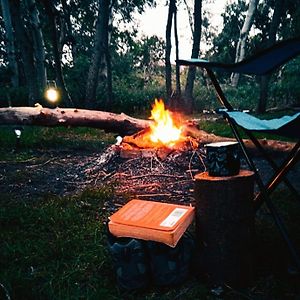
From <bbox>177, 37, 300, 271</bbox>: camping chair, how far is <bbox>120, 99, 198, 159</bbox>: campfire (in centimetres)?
189

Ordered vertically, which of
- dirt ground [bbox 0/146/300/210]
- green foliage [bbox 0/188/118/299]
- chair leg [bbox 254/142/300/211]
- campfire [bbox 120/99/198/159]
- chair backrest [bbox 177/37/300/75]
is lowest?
dirt ground [bbox 0/146/300/210]

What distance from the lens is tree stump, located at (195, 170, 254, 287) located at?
1836mm

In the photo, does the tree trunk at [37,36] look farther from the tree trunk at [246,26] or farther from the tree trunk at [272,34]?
the tree trunk at [246,26]

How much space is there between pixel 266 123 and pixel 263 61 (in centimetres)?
115

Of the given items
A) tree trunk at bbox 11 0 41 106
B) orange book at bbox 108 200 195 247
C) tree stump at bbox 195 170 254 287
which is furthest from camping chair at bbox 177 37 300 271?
tree trunk at bbox 11 0 41 106

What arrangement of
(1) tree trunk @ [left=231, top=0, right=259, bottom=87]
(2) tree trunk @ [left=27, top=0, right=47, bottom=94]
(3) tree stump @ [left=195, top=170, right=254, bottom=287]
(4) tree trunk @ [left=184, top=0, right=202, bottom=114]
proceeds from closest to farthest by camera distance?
(3) tree stump @ [left=195, top=170, right=254, bottom=287]
(2) tree trunk @ [left=27, top=0, right=47, bottom=94]
(4) tree trunk @ [left=184, top=0, right=202, bottom=114]
(1) tree trunk @ [left=231, top=0, right=259, bottom=87]

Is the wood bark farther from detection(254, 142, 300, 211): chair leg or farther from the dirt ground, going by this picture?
detection(254, 142, 300, 211): chair leg

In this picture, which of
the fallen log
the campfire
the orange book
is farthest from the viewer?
the fallen log

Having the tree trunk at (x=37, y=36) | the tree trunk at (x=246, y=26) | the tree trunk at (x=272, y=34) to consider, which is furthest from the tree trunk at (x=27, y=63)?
the tree trunk at (x=246, y=26)

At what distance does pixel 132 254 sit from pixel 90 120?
4486 mm

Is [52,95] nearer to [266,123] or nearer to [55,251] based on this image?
[55,251]

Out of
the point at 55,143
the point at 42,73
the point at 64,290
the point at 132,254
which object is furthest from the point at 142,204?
the point at 42,73

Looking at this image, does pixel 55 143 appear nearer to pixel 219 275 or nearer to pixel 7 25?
pixel 219 275

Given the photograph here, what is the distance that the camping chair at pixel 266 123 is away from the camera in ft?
5.24
